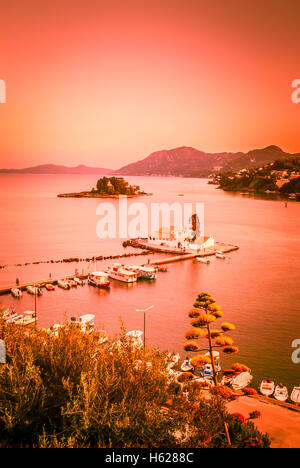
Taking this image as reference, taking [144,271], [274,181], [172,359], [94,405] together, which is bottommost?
[144,271]

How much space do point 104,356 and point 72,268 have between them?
63.7 ft

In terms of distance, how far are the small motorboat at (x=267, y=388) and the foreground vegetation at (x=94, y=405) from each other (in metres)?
3.79

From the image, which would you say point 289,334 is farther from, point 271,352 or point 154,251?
point 154,251

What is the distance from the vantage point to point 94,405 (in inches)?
185

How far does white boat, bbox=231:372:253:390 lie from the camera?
10.1 m

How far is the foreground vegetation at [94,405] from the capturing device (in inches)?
182

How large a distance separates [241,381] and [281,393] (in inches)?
41.4

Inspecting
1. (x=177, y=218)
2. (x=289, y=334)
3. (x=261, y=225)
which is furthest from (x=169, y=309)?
(x=177, y=218)

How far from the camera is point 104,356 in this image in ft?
18.3

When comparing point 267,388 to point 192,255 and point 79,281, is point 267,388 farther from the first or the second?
point 192,255

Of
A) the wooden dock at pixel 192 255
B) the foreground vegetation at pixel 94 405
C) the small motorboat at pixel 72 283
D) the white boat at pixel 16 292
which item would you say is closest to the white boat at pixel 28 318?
the white boat at pixel 16 292

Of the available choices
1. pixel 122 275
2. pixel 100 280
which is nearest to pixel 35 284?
pixel 100 280

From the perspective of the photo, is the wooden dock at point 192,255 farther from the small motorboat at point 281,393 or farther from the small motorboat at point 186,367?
the small motorboat at point 281,393

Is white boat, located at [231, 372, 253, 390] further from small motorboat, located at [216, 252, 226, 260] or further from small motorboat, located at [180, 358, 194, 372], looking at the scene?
small motorboat, located at [216, 252, 226, 260]
